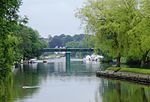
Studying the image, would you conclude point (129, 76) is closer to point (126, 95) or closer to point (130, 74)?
point (130, 74)

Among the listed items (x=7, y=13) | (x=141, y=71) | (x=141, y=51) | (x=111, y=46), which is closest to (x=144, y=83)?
(x=141, y=71)

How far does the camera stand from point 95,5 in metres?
79.9

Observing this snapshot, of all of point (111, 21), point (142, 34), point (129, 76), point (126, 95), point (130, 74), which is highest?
point (111, 21)

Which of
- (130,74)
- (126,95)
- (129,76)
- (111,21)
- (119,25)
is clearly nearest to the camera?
(126,95)

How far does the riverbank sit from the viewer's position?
210ft

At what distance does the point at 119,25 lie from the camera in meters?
74.7

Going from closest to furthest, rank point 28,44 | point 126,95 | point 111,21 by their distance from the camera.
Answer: point 126,95 → point 111,21 → point 28,44

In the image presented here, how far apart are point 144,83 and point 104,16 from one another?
20925mm

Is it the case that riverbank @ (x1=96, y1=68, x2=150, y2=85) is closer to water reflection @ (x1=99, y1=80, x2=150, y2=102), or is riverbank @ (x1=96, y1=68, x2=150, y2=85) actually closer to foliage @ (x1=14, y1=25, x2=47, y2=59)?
water reflection @ (x1=99, y1=80, x2=150, y2=102)

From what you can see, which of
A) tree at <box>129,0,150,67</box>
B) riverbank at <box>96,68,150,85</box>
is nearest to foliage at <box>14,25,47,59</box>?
riverbank at <box>96,68,150,85</box>

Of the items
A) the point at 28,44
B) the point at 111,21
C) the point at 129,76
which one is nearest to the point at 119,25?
the point at 111,21

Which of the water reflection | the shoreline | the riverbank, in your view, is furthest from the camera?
the riverbank

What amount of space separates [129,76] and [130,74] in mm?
615

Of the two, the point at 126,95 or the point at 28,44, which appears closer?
the point at 126,95
